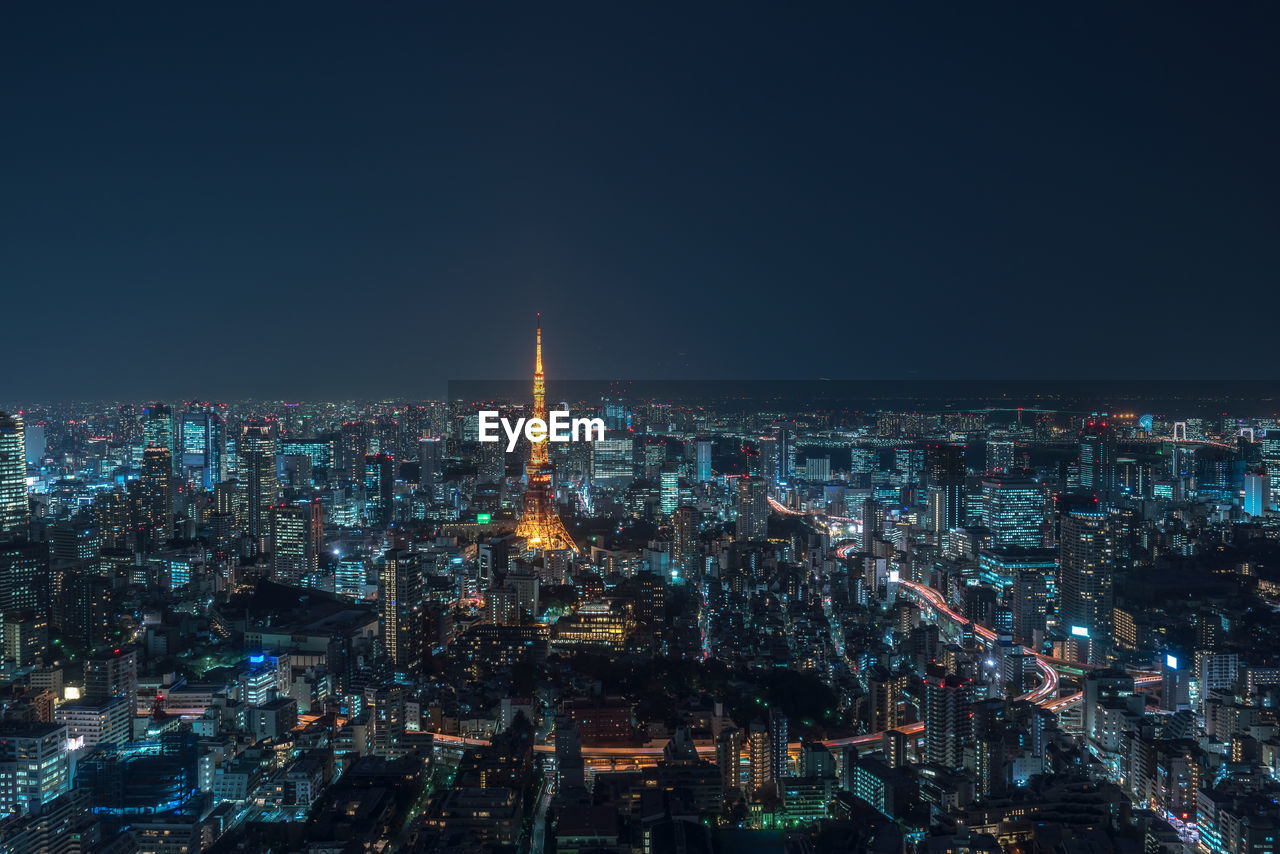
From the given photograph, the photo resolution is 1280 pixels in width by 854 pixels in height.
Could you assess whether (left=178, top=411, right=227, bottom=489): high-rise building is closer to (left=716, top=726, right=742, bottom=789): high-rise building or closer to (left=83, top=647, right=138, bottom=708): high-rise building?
(left=83, top=647, right=138, bottom=708): high-rise building

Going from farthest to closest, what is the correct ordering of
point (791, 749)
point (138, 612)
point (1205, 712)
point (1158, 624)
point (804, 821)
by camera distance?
point (138, 612) → point (1158, 624) → point (1205, 712) → point (791, 749) → point (804, 821)

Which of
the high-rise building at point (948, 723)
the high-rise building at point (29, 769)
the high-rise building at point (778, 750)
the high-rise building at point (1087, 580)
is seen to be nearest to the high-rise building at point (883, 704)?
the high-rise building at point (948, 723)

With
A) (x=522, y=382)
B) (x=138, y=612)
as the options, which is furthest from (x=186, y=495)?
(x=522, y=382)

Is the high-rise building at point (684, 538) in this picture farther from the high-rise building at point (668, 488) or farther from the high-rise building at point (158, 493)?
the high-rise building at point (158, 493)

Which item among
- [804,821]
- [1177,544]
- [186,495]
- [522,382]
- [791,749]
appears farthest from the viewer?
[186,495]

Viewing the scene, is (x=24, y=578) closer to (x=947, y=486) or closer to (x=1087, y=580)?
(x=1087, y=580)

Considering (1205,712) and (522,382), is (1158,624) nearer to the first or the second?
(1205,712)

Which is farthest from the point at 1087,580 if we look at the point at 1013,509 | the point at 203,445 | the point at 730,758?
the point at 203,445
